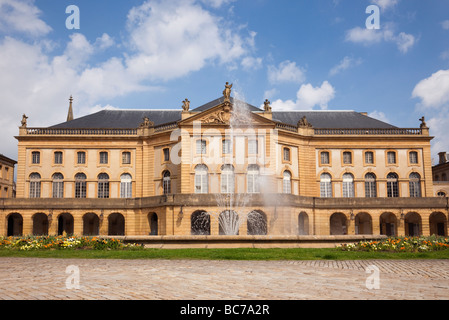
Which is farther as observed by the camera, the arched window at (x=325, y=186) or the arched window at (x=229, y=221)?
the arched window at (x=325, y=186)

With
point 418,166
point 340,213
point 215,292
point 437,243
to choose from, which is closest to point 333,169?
point 340,213

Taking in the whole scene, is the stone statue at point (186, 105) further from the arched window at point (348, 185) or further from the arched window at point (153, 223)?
the arched window at point (348, 185)

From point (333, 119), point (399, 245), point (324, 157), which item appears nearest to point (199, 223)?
point (324, 157)

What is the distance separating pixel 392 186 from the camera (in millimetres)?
49625

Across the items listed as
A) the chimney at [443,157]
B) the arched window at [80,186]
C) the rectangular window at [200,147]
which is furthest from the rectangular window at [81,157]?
the chimney at [443,157]

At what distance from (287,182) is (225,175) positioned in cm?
755

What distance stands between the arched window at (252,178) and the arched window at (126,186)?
1335 centimetres

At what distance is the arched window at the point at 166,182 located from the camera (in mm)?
46031

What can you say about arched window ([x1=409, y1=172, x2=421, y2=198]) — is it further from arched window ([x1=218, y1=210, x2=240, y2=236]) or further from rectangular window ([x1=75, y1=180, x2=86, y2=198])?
rectangular window ([x1=75, y1=180, x2=86, y2=198])

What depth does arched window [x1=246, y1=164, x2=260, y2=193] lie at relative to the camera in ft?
141

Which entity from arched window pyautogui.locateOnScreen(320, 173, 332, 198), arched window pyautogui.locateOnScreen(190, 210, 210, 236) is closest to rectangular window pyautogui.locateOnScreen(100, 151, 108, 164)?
arched window pyautogui.locateOnScreen(190, 210, 210, 236)

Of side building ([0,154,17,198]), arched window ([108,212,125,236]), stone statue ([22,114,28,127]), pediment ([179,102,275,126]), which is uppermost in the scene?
stone statue ([22,114,28,127])

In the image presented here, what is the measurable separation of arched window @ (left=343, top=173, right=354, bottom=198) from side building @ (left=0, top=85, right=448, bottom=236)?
110mm
